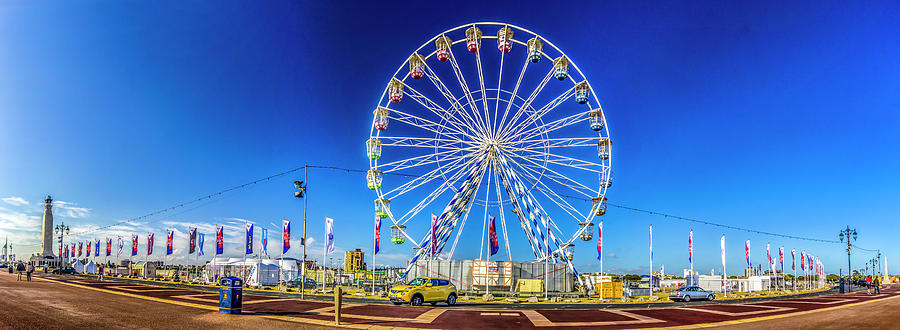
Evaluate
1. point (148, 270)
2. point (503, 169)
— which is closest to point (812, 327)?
point (503, 169)

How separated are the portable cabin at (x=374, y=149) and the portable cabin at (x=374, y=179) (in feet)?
3.86

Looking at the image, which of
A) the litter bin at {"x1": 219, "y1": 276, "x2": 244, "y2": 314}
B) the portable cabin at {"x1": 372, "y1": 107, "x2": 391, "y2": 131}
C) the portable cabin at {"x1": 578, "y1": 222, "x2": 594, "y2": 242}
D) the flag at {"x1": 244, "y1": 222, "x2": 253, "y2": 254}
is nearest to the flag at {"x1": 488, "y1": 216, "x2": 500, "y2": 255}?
the portable cabin at {"x1": 578, "y1": 222, "x2": 594, "y2": 242}

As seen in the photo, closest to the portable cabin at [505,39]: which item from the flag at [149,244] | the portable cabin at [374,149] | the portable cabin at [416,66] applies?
the portable cabin at [416,66]

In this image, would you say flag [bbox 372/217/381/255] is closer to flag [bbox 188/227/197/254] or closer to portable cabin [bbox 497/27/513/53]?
portable cabin [bbox 497/27/513/53]

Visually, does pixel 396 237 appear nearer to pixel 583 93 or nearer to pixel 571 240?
pixel 571 240

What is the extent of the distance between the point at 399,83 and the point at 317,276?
3606 cm

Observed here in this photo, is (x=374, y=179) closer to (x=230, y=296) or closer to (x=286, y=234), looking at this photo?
(x=286, y=234)

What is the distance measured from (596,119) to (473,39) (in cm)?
1140

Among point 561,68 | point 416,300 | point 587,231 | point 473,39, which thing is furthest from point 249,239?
point 561,68

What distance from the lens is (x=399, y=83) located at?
133ft

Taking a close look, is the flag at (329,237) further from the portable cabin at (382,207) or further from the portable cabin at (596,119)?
the portable cabin at (596,119)

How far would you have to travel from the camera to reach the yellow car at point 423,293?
92.0ft

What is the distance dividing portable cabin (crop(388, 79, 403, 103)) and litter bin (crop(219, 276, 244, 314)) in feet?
75.1

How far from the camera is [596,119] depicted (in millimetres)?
39656
